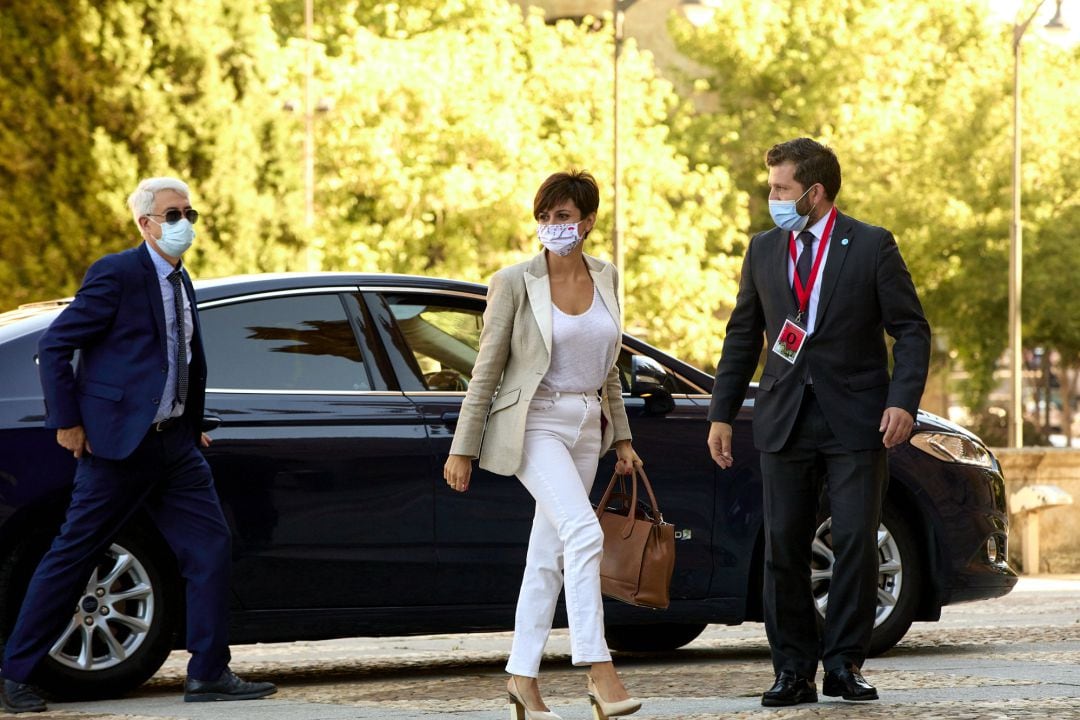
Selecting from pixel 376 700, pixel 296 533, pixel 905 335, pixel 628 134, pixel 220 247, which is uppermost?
pixel 628 134

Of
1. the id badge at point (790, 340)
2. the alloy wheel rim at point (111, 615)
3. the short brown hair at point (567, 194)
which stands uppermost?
the short brown hair at point (567, 194)

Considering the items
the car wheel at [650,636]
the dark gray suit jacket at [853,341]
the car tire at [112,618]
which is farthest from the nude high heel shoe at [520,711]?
the car wheel at [650,636]

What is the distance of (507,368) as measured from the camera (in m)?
5.95

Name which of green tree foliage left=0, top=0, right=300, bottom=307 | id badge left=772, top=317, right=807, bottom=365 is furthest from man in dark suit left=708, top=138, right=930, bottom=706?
green tree foliage left=0, top=0, right=300, bottom=307

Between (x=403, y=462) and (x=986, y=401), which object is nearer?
(x=403, y=462)

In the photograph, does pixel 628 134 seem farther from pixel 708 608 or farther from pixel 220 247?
pixel 708 608

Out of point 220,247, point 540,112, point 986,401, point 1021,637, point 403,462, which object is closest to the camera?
point 403,462

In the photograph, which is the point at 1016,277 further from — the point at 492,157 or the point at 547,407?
the point at 547,407

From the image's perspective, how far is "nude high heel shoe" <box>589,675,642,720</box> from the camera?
18.3ft

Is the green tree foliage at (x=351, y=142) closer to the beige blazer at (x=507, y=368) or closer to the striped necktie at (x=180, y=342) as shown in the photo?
the striped necktie at (x=180, y=342)

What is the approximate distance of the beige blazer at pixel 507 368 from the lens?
583 cm

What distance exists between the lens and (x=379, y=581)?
23.8ft

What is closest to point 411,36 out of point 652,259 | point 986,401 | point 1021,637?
point 652,259

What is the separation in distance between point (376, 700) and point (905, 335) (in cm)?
225
